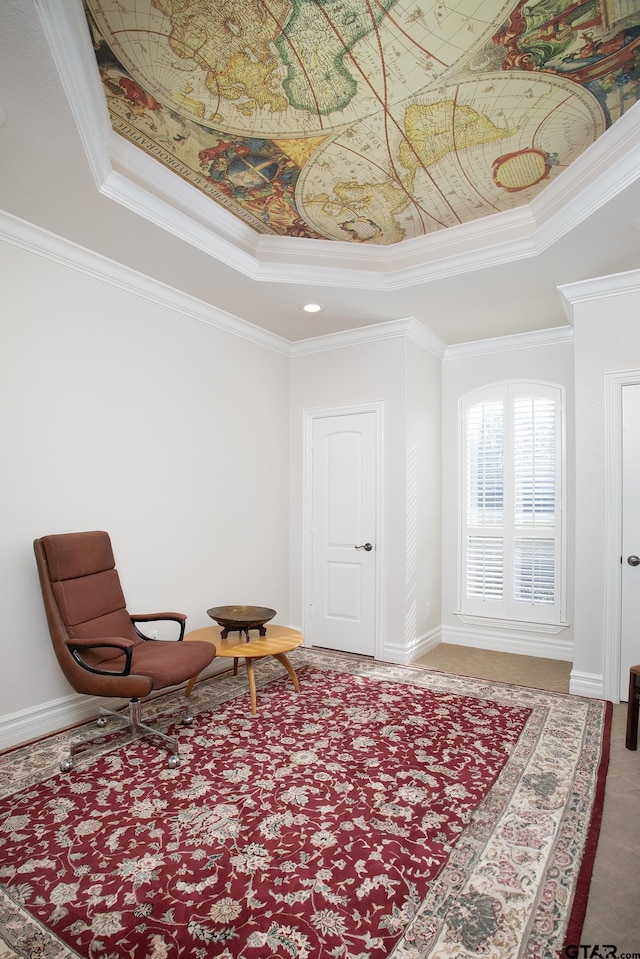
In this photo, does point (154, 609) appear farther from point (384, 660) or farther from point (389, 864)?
point (389, 864)

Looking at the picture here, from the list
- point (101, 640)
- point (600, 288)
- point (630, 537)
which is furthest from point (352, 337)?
point (101, 640)

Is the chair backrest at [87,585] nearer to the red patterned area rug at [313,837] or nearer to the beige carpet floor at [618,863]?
the red patterned area rug at [313,837]

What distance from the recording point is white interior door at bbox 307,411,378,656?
4863mm

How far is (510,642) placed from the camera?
500cm

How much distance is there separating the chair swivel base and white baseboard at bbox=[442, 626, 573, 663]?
9.50 feet

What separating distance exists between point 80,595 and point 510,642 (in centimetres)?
378

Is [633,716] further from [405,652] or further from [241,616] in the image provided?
[241,616]

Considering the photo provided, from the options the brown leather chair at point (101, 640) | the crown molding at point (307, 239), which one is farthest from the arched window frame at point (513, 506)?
the brown leather chair at point (101, 640)

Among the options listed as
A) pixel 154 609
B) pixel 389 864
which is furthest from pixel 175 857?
pixel 154 609

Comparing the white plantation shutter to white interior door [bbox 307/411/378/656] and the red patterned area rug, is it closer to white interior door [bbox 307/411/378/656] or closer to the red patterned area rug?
white interior door [bbox 307/411/378/656]

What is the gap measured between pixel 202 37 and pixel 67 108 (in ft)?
2.07

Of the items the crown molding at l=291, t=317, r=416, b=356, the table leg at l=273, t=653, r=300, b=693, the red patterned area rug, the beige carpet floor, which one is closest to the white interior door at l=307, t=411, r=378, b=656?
the crown molding at l=291, t=317, r=416, b=356

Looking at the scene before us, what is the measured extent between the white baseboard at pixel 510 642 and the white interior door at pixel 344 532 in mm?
1022

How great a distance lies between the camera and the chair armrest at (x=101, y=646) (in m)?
2.77
